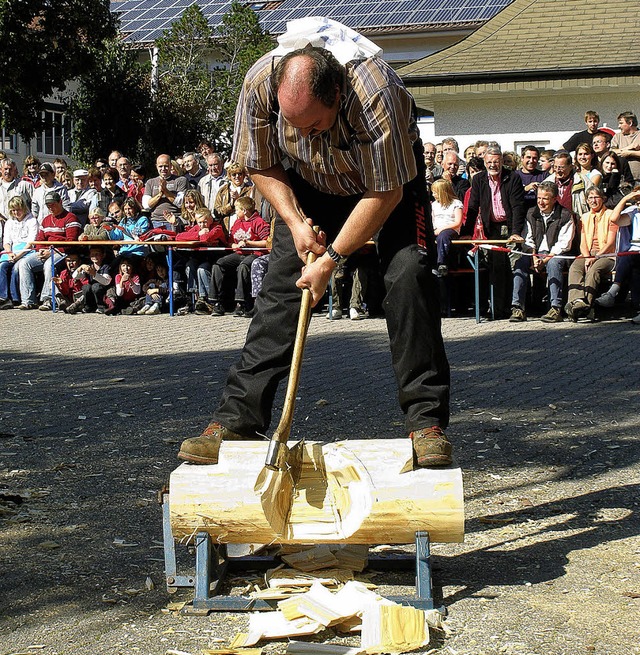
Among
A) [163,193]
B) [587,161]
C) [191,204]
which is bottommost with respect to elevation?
[191,204]

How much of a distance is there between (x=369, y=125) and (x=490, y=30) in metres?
21.4

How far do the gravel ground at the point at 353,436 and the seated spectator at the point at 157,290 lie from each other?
3700 millimetres

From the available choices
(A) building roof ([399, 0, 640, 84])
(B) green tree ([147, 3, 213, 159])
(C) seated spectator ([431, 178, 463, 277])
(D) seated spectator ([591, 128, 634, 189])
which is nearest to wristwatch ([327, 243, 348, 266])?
(C) seated spectator ([431, 178, 463, 277])

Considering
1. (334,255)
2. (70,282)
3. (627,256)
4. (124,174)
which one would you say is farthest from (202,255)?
(334,255)

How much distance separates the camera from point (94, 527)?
4.81 meters

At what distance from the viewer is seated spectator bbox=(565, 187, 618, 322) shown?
12766mm

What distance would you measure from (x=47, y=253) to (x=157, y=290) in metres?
1.96

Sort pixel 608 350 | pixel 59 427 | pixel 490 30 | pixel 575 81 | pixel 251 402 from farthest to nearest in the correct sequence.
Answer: pixel 490 30 → pixel 575 81 → pixel 608 350 → pixel 59 427 → pixel 251 402

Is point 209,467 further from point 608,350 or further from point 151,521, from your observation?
point 608,350

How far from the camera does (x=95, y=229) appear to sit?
604 inches

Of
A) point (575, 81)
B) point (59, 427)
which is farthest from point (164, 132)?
point (59, 427)

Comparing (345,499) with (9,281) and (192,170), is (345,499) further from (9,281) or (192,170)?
(9,281)

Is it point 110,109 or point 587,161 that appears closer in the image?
point 587,161

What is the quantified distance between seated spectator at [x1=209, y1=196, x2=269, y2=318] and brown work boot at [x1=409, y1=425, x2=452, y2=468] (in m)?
9.80
